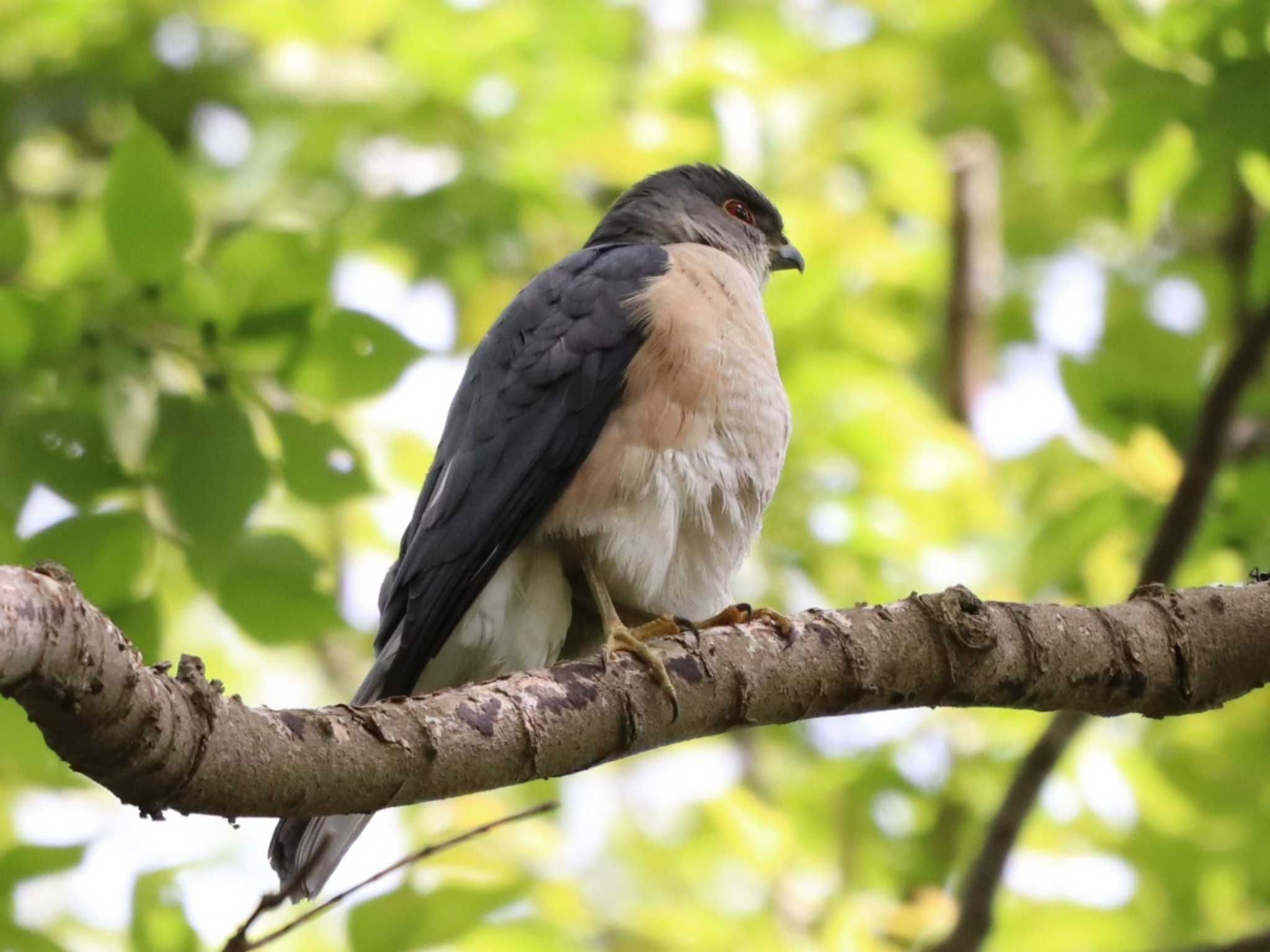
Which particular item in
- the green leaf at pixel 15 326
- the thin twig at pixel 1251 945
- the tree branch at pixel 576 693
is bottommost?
the thin twig at pixel 1251 945

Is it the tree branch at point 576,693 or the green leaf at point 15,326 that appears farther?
the green leaf at point 15,326

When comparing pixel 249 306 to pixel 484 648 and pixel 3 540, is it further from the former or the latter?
pixel 484 648

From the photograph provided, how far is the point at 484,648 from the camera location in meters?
3.82

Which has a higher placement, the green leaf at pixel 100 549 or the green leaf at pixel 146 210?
the green leaf at pixel 146 210

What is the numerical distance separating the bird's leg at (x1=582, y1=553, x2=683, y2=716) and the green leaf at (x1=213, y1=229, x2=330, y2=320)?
1.05 m

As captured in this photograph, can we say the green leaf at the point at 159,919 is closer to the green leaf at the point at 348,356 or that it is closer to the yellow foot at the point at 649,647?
the yellow foot at the point at 649,647

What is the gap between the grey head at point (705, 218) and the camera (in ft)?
17.4

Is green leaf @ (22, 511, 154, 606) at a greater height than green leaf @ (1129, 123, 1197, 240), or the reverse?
green leaf @ (1129, 123, 1197, 240)

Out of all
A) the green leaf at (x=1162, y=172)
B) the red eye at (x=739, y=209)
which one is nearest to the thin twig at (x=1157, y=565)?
the green leaf at (x=1162, y=172)

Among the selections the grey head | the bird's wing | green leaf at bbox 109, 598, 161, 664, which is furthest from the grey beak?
green leaf at bbox 109, 598, 161, 664

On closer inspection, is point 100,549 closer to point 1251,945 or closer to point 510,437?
point 510,437

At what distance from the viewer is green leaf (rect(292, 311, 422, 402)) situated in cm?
346

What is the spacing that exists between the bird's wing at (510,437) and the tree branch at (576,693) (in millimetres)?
886

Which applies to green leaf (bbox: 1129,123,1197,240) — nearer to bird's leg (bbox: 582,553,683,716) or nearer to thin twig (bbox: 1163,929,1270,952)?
bird's leg (bbox: 582,553,683,716)
